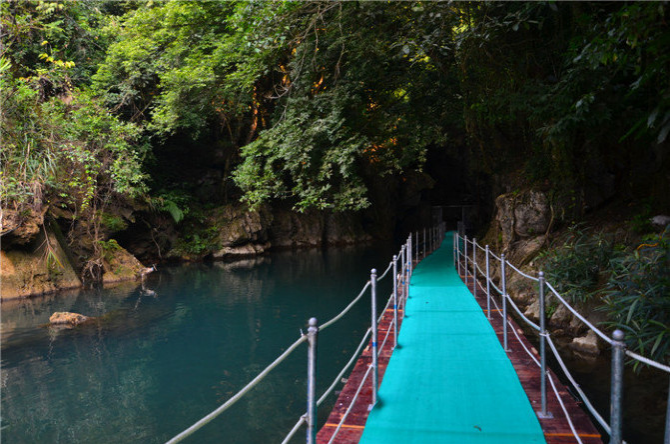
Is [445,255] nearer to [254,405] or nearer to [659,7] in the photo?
[254,405]

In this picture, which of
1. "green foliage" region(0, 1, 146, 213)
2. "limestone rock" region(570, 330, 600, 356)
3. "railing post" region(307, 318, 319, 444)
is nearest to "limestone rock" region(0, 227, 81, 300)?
"green foliage" region(0, 1, 146, 213)

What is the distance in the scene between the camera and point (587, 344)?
281 inches

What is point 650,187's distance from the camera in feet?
29.6

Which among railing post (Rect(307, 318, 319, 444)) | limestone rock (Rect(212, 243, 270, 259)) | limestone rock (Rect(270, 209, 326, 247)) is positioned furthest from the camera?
limestone rock (Rect(270, 209, 326, 247))

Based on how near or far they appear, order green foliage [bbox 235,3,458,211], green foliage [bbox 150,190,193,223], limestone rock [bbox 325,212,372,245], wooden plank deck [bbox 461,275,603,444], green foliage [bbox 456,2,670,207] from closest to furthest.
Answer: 1. wooden plank deck [bbox 461,275,603,444]
2. green foliage [bbox 456,2,670,207]
3. green foliage [bbox 235,3,458,211]
4. green foliage [bbox 150,190,193,223]
5. limestone rock [bbox 325,212,372,245]

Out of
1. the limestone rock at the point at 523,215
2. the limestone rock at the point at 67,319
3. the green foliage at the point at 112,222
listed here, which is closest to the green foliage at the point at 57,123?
the green foliage at the point at 112,222

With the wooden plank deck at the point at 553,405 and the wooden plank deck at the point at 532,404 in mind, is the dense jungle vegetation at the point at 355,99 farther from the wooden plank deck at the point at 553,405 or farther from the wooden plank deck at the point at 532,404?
the wooden plank deck at the point at 532,404

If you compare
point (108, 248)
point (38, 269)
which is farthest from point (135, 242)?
point (38, 269)

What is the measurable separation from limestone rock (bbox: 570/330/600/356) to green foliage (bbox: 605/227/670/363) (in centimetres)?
76

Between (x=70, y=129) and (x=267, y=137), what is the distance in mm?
6762

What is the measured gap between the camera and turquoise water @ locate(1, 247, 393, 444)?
5562mm

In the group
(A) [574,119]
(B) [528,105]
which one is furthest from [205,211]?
(A) [574,119]

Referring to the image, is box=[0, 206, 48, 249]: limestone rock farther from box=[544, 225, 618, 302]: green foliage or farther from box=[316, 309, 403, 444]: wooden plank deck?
box=[544, 225, 618, 302]: green foliage

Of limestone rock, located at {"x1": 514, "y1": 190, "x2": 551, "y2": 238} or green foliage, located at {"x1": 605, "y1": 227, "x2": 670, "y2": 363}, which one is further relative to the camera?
limestone rock, located at {"x1": 514, "y1": 190, "x2": 551, "y2": 238}
